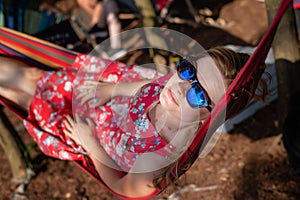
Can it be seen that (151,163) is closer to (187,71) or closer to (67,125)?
(187,71)

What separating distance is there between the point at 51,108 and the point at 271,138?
1.19m

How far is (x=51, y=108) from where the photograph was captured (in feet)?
7.64

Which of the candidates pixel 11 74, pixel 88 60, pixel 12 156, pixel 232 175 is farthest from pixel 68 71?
pixel 232 175

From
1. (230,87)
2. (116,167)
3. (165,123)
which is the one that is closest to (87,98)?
(116,167)

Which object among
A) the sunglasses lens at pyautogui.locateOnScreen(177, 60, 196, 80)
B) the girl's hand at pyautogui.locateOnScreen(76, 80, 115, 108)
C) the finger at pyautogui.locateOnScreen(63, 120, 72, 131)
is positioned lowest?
the finger at pyautogui.locateOnScreen(63, 120, 72, 131)

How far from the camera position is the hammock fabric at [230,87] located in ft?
4.65

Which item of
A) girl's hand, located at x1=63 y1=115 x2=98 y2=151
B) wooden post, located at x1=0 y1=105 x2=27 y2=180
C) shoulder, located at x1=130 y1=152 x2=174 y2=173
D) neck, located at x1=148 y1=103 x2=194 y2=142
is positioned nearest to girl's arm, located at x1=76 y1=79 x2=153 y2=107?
girl's hand, located at x1=63 y1=115 x2=98 y2=151

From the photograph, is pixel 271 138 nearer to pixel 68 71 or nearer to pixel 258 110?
pixel 258 110

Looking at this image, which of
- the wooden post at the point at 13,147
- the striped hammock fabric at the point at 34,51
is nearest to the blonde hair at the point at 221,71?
the striped hammock fabric at the point at 34,51

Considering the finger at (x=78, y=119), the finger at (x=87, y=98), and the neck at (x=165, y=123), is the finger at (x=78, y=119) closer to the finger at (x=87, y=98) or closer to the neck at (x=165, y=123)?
the finger at (x=87, y=98)

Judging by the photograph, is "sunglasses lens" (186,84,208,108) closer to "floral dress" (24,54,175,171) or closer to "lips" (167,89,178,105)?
"lips" (167,89,178,105)

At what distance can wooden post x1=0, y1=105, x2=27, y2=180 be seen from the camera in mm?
2619

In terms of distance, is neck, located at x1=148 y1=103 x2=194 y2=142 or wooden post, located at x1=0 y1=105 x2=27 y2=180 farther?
wooden post, located at x1=0 y1=105 x2=27 y2=180

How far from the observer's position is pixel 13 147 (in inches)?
106
